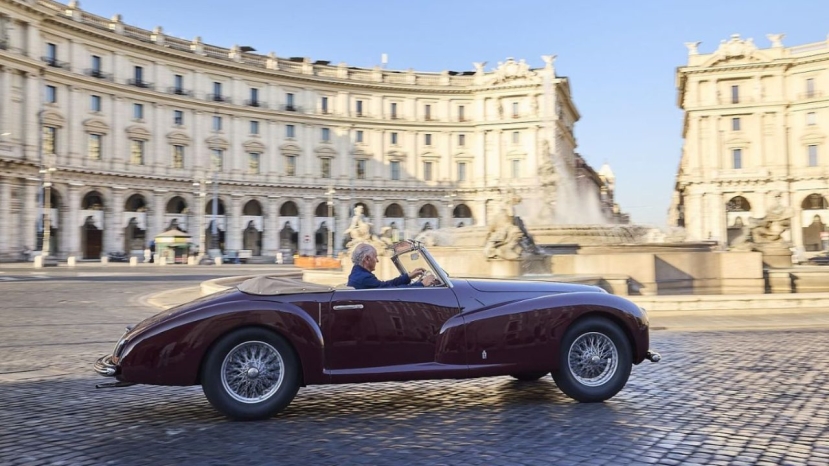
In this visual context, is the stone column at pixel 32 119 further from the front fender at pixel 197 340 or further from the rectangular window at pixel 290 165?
the front fender at pixel 197 340

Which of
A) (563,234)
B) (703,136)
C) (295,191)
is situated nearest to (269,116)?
(295,191)

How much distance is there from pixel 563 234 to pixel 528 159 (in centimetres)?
5872

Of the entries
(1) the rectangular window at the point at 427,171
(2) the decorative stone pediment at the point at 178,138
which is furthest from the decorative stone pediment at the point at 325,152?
Answer: (2) the decorative stone pediment at the point at 178,138

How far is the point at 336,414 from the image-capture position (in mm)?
5383

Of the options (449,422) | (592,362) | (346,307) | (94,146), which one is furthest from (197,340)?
(94,146)

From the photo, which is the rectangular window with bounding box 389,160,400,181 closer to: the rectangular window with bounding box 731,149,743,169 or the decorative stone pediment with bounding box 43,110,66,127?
the decorative stone pediment with bounding box 43,110,66,127

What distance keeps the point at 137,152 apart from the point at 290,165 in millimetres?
16707

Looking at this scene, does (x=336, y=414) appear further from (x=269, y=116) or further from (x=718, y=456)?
(x=269, y=116)

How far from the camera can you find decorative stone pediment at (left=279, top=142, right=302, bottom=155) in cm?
7281

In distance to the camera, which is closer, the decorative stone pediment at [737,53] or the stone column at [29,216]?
the stone column at [29,216]

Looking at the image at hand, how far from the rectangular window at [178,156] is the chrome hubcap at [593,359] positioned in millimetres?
64795

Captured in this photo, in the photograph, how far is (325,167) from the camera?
75938 mm

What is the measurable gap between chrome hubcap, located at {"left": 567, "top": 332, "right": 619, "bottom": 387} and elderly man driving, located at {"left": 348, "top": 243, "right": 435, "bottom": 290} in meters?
1.41

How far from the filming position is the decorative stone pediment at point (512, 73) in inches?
3135
